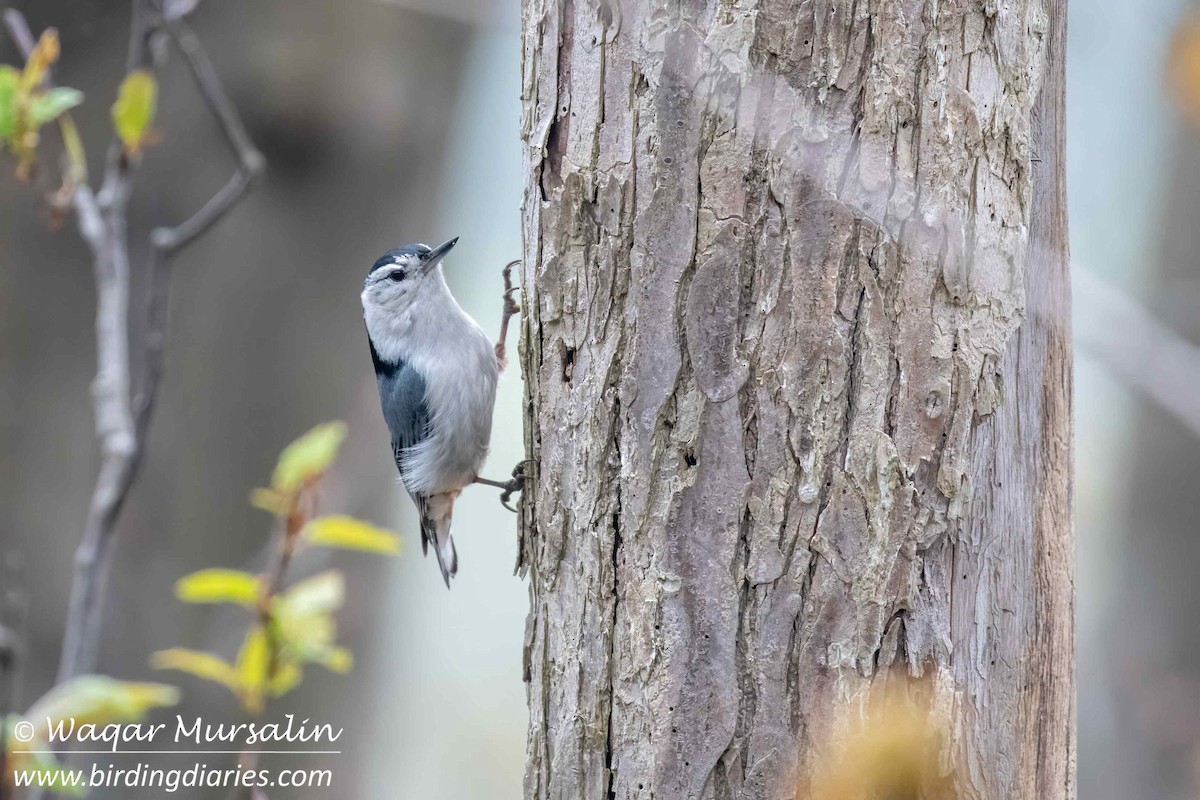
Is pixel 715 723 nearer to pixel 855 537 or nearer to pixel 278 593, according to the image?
pixel 855 537

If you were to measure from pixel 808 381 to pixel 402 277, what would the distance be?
1.70 metres

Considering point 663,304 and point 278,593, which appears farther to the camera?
point 278,593

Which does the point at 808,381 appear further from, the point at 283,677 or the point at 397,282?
the point at 397,282

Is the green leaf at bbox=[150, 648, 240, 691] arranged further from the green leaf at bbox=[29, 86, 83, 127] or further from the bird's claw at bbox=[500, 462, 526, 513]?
the green leaf at bbox=[29, 86, 83, 127]

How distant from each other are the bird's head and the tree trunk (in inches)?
54.7

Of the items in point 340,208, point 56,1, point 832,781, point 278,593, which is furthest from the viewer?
point 340,208

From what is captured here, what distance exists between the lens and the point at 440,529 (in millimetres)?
2939

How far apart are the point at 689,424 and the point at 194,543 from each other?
1.75 meters

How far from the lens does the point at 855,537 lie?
122 centimetres

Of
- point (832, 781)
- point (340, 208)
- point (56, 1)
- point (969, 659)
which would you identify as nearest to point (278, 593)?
point (832, 781)

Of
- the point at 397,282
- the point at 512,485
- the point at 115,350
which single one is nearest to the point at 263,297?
the point at 397,282

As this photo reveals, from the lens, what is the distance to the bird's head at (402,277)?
8.70 ft

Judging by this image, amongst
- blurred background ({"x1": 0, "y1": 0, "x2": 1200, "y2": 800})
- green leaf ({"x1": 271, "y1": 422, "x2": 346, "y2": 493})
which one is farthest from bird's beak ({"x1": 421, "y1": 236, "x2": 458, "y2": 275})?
green leaf ({"x1": 271, "y1": 422, "x2": 346, "y2": 493})

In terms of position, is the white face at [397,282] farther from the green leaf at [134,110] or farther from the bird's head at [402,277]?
the green leaf at [134,110]
